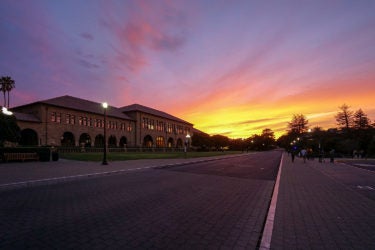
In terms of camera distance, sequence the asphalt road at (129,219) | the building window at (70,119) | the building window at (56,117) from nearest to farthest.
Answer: the asphalt road at (129,219), the building window at (56,117), the building window at (70,119)

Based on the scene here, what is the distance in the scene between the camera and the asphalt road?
4.01 metres

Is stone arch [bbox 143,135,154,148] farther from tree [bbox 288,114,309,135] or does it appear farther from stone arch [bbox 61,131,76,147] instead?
tree [bbox 288,114,309,135]

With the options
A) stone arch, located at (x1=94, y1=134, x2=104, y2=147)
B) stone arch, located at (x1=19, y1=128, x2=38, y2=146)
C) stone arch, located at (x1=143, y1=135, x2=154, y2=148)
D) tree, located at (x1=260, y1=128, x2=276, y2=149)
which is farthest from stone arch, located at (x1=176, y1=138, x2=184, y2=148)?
tree, located at (x1=260, y1=128, x2=276, y2=149)

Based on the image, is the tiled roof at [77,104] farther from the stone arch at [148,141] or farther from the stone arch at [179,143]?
the stone arch at [179,143]

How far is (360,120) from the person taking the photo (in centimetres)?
8106

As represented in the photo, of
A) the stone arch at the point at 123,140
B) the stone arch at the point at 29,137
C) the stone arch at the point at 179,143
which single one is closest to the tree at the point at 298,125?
the stone arch at the point at 179,143

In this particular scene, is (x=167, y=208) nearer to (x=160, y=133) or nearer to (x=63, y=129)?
(x=63, y=129)

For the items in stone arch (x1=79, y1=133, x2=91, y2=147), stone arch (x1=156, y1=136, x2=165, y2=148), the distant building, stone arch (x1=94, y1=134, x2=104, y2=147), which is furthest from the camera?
stone arch (x1=156, y1=136, x2=165, y2=148)

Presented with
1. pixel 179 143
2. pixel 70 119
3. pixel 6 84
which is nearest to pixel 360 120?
pixel 179 143

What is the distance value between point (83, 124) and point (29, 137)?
10498 mm

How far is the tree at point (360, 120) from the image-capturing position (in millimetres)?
80000

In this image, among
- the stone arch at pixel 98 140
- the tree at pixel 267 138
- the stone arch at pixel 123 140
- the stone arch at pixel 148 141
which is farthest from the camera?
the tree at pixel 267 138

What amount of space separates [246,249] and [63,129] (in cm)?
5139

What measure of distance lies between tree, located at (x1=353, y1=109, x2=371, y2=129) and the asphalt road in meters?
90.6
